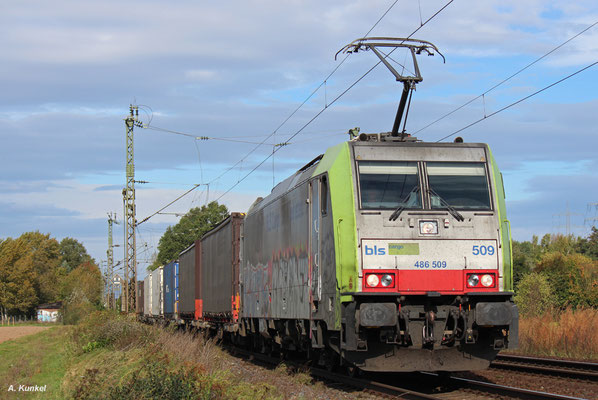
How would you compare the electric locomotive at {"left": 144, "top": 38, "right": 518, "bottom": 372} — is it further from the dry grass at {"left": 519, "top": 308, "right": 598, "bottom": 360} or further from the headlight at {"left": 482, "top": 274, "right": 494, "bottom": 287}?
the dry grass at {"left": 519, "top": 308, "right": 598, "bottom": 360}

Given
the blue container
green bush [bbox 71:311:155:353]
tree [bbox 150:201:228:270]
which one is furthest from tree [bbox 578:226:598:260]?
green bush [bbox 71:311:155:353]

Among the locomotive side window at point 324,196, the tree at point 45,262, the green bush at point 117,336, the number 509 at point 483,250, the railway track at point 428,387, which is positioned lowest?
the railway track at point 428,387

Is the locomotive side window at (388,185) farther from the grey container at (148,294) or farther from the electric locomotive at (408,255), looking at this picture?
the grey container at (148,294)

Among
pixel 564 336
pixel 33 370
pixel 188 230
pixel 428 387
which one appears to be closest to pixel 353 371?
pixel 428 387

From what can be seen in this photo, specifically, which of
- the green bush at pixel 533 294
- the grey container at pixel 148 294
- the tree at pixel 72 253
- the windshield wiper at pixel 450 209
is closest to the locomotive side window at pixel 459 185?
the windshield wiper at pixel 450 209

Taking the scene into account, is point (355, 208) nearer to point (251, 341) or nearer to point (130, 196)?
point (251, 341)

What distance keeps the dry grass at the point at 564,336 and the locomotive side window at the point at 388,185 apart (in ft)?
25.3

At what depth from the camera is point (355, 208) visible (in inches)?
433

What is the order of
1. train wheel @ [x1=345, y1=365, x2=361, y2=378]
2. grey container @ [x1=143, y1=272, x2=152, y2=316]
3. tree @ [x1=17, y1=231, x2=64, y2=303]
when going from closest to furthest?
train wheel @ [x1=345, y1=365, x2=361, y2=378], grey container @ [x1=143, y1=272, x2=152, y2=316], tree @ [x1=17, y1=231, x2=64, y2=303]

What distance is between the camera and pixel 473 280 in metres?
10.9

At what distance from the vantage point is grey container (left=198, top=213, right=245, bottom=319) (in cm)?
2058

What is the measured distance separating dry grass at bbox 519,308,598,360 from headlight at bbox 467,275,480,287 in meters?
7.00

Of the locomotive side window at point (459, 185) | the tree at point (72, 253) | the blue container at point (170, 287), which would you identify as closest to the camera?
the locomotive side window at point (459, 185)

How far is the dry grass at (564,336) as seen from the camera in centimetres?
1691
